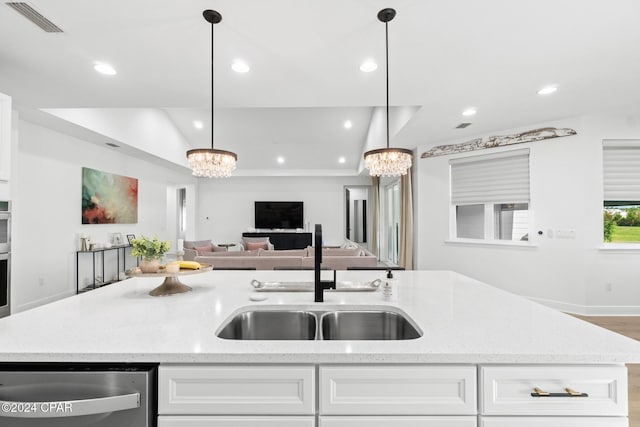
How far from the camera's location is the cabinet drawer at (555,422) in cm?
91

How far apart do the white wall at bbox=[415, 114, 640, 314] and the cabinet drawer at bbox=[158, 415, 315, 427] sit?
4.20 meters

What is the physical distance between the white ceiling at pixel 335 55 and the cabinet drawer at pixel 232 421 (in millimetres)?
2048

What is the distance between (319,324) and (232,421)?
575 millimetres

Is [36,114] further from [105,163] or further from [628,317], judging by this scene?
[628,317]

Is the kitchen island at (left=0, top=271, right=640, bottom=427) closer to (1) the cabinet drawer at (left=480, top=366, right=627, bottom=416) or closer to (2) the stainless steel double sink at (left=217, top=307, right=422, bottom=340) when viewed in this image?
(1) the cabinet drawer at (left=480, top=366, right=627, bottom=416)

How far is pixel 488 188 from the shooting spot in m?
4.34

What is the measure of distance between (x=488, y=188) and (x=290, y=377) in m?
4.40

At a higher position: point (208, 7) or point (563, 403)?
point (208, 7)

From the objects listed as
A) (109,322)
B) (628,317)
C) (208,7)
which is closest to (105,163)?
(208,7)

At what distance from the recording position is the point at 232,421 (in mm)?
918

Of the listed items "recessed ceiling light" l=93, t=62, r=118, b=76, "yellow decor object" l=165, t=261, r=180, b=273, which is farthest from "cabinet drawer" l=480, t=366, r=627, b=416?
"recessed ceiling light" l=93, t=62, r=118, b=76

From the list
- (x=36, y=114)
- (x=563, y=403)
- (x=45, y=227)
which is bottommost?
(x=563, y=403)

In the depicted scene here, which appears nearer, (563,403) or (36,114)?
(563,403)

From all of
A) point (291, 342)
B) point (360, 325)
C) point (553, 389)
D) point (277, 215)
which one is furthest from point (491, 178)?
point (277, 215)
